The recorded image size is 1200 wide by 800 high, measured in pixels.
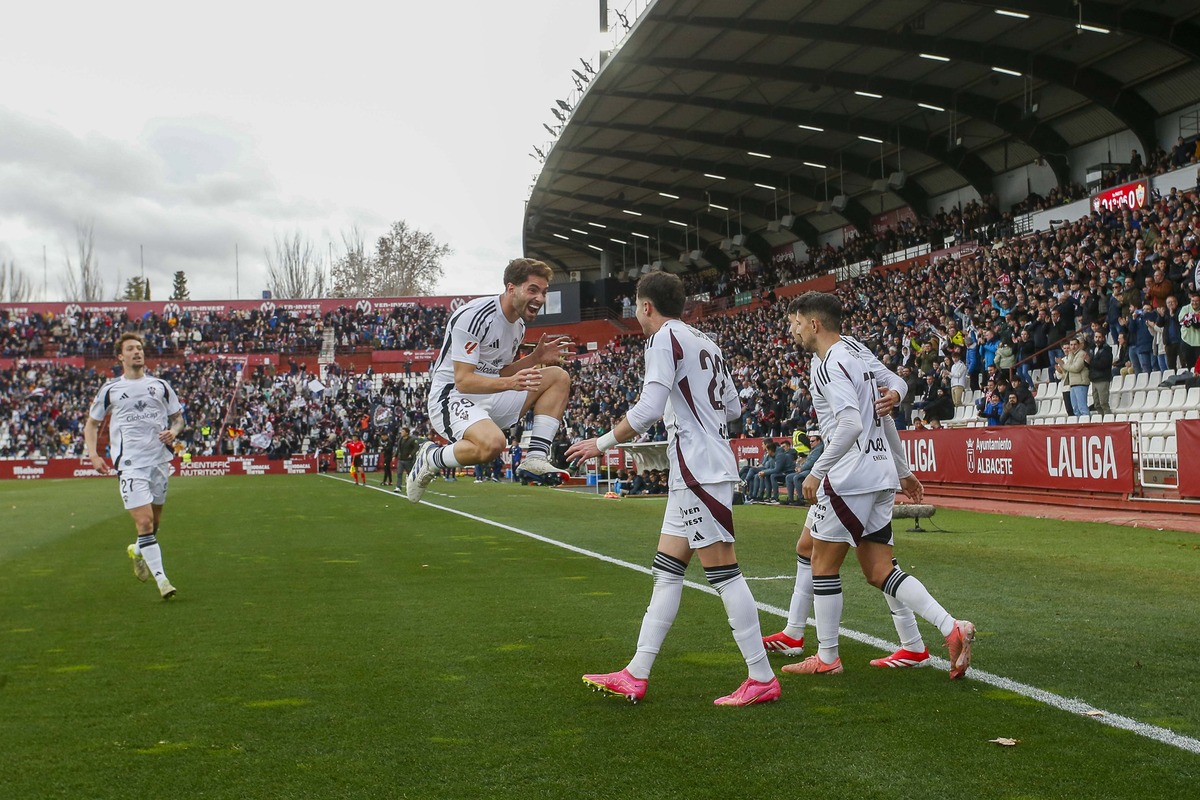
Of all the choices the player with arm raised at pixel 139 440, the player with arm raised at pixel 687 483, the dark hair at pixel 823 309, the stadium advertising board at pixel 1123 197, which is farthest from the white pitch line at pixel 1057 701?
the stadium advertising board at pixel 1123 197

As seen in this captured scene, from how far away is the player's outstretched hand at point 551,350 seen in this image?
25.5 feet

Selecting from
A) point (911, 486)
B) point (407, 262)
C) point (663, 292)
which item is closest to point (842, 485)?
point (911, 486)

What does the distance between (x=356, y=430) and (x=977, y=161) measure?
31983 mm

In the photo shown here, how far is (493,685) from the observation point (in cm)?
618

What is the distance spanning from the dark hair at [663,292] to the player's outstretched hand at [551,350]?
1.92m

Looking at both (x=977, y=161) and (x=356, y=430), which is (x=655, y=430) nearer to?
(x=977, y=161)

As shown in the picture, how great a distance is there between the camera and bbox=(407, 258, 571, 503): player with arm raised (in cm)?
714

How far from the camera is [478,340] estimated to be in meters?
7.33

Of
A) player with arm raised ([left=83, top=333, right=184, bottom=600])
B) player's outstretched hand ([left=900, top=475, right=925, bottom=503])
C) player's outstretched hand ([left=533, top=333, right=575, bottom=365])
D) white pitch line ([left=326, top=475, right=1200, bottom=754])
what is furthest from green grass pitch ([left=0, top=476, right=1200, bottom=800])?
player's outstretched hand ([left=533, top=333, right=575, bottom=365])

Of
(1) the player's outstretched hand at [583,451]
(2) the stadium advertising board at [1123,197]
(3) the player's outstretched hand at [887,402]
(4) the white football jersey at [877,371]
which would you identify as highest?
(2) the stadium advertising board at [1123,197]

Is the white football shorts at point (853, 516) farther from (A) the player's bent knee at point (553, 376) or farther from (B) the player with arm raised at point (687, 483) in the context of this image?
(A) the player's bent knee at point (553, 376)

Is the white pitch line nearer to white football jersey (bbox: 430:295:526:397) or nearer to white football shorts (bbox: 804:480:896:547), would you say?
white football shorts (bbox: 804:480:896:547)

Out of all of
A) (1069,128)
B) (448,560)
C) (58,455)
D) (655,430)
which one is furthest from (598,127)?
(58,455)

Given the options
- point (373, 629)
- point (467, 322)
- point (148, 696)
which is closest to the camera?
point (148, 696)
